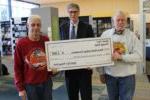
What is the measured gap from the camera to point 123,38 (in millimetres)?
2760

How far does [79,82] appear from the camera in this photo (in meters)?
3.18

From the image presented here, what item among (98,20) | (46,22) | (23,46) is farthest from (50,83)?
(98,20)

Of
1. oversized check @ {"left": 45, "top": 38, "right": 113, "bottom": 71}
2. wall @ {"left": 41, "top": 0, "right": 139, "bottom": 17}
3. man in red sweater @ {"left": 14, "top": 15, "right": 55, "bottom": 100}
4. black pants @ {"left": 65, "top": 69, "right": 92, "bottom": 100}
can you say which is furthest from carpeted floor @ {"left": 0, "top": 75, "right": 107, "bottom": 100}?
wall @ {"left": 41, "top": 0, "right": 139, "bottom": 17}

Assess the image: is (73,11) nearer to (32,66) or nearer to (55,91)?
(32,66)

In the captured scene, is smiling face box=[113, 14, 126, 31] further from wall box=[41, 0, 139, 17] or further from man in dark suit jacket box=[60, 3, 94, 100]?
wall box=[41, 0, 139, 17]

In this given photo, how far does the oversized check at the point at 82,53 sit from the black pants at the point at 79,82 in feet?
0.87

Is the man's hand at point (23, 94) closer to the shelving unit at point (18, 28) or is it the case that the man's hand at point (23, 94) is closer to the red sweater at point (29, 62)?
the red sweater at point (29, 62)

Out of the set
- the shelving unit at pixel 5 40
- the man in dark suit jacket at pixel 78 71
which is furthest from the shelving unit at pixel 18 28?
the man in dark suit jacket at pixel 78 71

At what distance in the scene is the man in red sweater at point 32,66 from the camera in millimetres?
2572

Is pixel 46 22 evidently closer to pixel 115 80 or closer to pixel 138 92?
pixel 138 92

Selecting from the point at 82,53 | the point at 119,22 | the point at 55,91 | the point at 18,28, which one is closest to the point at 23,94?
the point at 82,53

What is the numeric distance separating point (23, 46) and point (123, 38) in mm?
1042

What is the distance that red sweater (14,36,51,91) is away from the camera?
2578 millimetres

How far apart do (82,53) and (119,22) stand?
0.53 meters
